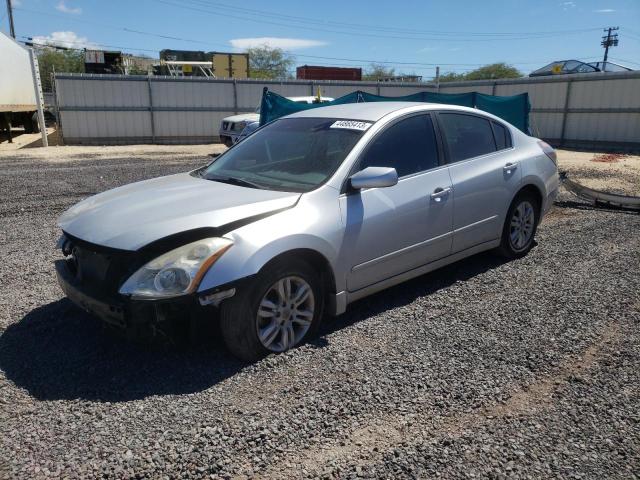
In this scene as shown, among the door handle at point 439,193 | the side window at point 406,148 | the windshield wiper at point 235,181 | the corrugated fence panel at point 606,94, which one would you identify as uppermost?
the corrugated fence panel at point 606,94

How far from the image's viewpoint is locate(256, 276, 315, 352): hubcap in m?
3.33

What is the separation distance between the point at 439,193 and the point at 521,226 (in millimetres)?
1649

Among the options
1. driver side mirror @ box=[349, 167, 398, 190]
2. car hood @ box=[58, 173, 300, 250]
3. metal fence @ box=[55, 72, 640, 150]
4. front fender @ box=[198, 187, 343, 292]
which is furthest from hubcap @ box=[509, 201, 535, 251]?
metal fence @ box=[55, 72, 640, 150]

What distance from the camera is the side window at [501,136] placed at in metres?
5.25

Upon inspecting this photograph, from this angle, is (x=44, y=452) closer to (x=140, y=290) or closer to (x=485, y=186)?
(x=140, y=290)

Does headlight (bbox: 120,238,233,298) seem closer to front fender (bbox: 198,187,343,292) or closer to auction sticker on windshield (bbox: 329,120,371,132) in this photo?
front fender (bbox: 198,187,343,292)

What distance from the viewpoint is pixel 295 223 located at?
3.37 meters

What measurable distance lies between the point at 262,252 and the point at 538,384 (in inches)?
72.9

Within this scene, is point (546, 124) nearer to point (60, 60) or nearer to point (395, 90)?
point (395, 90)

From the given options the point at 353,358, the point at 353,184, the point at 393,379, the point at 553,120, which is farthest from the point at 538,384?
the point at 553,120

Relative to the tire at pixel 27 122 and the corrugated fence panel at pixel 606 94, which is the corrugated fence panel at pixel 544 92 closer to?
the corrugated fence panel at pixel 606 94

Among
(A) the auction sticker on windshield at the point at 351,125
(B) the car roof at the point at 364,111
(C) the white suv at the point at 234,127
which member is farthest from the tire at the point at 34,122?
(A) the auction sticker on windshield at the point at 351,125

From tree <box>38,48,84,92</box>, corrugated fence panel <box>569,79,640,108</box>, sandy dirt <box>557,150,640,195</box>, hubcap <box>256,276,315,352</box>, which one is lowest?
sandy dirt <box>557,150,640,195</box>

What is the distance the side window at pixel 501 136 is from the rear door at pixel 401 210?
1042mm
